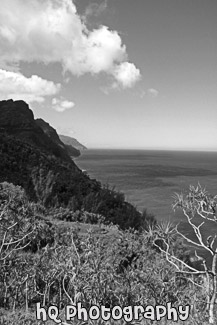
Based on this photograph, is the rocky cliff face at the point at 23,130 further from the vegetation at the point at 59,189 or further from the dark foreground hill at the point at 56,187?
the vegetation at the point at 59,189

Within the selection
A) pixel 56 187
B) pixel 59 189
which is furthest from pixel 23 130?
pixel 59 189

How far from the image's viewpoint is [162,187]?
60781 mm

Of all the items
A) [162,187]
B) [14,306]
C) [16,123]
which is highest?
[16,123]

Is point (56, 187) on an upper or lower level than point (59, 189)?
upper

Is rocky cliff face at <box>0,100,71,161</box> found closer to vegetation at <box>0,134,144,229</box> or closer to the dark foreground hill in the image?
the dark foreground hill

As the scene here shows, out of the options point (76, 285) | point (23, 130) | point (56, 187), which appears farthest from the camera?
point (23, 130)

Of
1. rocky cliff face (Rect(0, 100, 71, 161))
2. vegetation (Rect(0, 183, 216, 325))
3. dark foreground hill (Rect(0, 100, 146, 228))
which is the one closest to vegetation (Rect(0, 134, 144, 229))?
dark foreground hill (Rect(0, 100, 146, 228))

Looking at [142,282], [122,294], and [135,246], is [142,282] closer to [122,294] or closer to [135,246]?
[122,294]

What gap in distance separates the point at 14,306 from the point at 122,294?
125 inches

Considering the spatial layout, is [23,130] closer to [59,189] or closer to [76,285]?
[59,189]

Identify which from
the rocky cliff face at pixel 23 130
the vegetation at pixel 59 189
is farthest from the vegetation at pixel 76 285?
the rocky cliff face at pixel 23 130

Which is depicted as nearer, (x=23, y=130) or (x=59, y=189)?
(x=59, y=189)

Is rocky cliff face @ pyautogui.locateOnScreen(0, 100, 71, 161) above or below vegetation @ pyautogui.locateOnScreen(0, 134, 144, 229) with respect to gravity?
above

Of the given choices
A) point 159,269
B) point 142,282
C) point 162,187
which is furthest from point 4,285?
point 162,187
